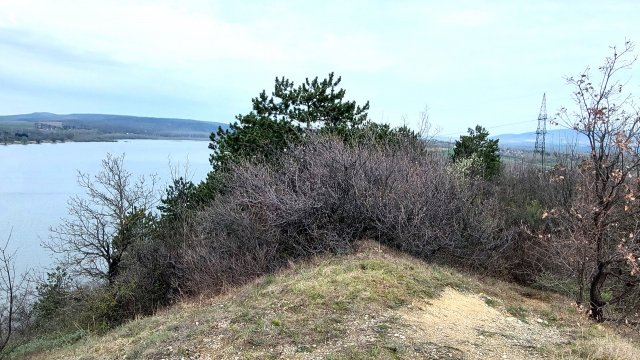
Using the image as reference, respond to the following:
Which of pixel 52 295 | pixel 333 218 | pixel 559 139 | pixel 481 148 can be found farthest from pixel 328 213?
pixel 481 148

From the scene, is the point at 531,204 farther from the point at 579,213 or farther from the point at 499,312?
the point at 499,312

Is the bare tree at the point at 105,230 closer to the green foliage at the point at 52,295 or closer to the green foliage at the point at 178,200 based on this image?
the green foliage at the point at 52,295

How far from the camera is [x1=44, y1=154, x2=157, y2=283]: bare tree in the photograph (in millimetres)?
22031

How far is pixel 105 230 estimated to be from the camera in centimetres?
2280

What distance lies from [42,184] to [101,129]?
177 ft

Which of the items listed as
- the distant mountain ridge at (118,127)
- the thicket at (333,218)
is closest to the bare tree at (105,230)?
the thicket at (333,218)

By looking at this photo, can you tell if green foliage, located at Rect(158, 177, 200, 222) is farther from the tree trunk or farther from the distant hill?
the tree trunk

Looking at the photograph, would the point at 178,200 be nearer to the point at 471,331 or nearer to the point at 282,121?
the point at 282,121

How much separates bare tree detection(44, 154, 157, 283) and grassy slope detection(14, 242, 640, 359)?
47.4 feet

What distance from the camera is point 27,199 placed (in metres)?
51.5

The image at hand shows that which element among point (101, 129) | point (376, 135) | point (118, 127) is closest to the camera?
point (376, 135)

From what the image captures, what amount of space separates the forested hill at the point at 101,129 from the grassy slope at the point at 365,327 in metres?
71.5

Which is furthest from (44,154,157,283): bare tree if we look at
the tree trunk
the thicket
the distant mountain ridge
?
the distant mountain ridge

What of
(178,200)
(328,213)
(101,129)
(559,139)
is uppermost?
(559,139)
